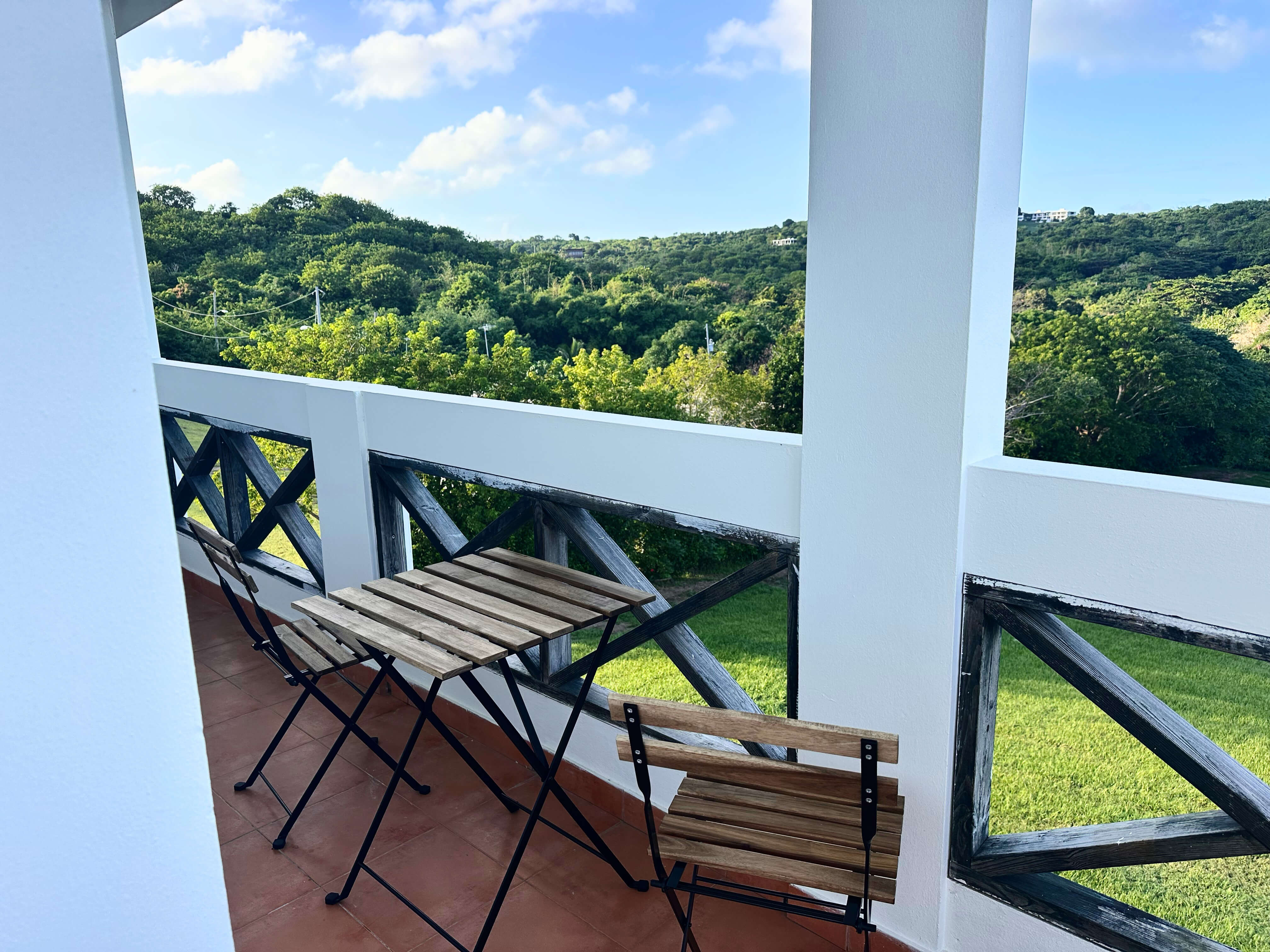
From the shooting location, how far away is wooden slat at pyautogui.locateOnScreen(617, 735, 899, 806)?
150cm

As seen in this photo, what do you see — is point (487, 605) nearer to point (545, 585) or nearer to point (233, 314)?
point (545, 585)

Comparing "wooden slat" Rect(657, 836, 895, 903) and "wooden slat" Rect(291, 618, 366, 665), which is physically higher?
"wooden slat" Rect(291, 618, 366, 665)

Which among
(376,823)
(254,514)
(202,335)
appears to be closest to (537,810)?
(376,823)

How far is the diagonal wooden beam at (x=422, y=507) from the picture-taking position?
3.00 m

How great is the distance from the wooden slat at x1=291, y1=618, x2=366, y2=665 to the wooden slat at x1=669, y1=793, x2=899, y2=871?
115 centimetres

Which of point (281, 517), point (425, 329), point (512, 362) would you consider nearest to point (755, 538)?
point (281, 517)

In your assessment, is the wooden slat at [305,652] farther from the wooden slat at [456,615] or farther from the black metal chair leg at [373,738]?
the wooden slat at [456,615]

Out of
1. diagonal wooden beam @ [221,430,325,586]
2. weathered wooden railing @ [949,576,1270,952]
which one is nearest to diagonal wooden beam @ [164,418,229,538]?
diagonal wooden beam @ [221,430,325,586]

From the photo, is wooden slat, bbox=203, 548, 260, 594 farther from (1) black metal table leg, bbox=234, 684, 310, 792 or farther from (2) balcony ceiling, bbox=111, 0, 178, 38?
(2) balcony ceiling, bbox=111, 0, 178, 38

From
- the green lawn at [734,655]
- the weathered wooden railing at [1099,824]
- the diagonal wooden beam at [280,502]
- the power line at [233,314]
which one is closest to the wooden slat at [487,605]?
the weathered wooden railing at [1099,824]

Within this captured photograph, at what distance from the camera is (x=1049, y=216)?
741 inches

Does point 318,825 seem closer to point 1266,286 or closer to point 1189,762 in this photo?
Result: point 1189,762

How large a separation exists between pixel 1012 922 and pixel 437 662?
1.29 metres

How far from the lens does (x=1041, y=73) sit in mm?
20109
